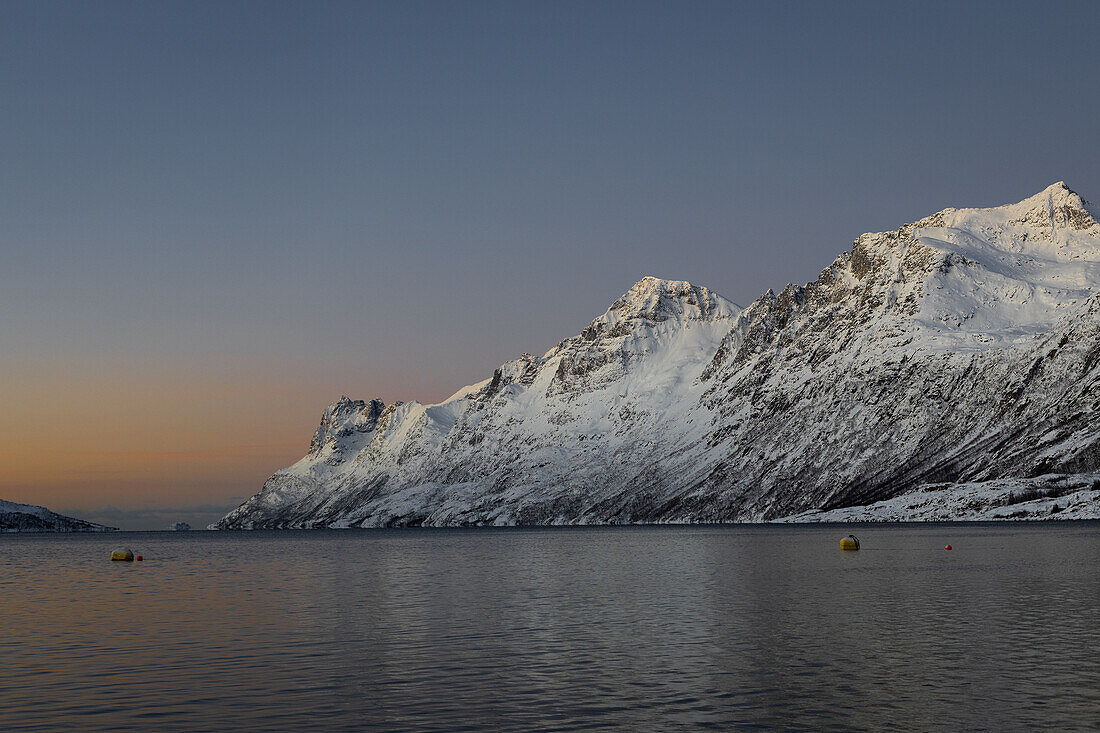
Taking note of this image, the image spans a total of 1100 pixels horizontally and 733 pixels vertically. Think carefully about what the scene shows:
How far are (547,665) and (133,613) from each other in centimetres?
4279

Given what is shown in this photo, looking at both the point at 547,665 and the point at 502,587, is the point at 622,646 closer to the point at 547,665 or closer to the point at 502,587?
the point at 547,665

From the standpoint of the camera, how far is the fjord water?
1409 inches

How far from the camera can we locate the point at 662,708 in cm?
3625

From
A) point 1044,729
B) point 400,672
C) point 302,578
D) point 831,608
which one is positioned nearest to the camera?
point 1044,729

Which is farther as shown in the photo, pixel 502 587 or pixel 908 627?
pixel 502 587

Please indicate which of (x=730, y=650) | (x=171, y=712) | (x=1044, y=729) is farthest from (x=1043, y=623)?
(x=171, y=712)

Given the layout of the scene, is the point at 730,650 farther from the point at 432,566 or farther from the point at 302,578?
the point at 432,566

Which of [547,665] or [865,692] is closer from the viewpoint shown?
[865,692]

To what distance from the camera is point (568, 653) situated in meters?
50.4

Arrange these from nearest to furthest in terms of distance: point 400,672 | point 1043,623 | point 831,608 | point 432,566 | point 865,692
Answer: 1. point 865,692
2. point 400,672
3. point 1043,623
4. point 831,608
5. point 432,566

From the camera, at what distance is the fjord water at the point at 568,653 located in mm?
35781

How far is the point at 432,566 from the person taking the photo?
446 ft

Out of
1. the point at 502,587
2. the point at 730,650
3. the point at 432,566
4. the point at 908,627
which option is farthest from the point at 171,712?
the point at 432,566

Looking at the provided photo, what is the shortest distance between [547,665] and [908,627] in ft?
75.1
